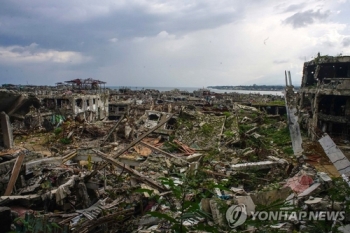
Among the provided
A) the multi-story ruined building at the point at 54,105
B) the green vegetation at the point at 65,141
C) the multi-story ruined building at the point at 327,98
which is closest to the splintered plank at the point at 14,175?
the multi-story ruined building at the point at 54,105

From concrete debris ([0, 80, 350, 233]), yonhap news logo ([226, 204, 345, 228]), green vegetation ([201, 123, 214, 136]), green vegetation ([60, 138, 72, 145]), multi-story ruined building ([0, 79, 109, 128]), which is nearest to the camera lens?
yonhap news logo ([226, 204, 345, 228])

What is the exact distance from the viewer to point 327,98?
65.9ft

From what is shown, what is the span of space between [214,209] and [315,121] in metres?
15.8

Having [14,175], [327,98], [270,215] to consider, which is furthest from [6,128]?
[327,98]

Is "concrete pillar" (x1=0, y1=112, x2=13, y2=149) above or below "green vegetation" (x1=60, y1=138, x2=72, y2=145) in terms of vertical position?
above

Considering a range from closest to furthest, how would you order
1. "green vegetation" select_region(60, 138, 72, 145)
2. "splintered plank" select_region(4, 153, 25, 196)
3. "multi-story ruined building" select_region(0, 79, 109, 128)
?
"multi-story ruined building" select_region(0, 79, 109, 128)
"splintered plank" select_region(4, 153, 25, 196)
"green vegetation" select_region(60, 138, 72, 145)

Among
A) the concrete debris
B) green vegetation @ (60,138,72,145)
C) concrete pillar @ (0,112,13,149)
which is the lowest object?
green vegetation @ (60,138,72,145)

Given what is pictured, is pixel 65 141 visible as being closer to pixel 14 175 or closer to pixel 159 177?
pixel 14 175

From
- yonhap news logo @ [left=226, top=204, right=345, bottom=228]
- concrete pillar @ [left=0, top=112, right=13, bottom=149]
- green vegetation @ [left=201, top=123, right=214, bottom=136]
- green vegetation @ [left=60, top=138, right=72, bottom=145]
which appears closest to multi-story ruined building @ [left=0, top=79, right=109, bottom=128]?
concrete pillar @ [left=0, top=112, right=13, bottom=149]

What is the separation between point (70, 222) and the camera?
17.4ft

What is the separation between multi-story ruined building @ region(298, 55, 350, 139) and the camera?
53.8ft

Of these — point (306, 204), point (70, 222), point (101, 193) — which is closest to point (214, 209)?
point (306, 204)

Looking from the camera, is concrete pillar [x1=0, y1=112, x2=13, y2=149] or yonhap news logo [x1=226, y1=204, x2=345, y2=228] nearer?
yonhap news logo [x1=226, y1=204, x2=345, y2=228]

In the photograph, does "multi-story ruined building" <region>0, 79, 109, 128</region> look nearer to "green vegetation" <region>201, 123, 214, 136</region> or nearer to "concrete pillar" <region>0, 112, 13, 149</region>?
"concrete pillar" <region>0, 112, 13, 149</region>
